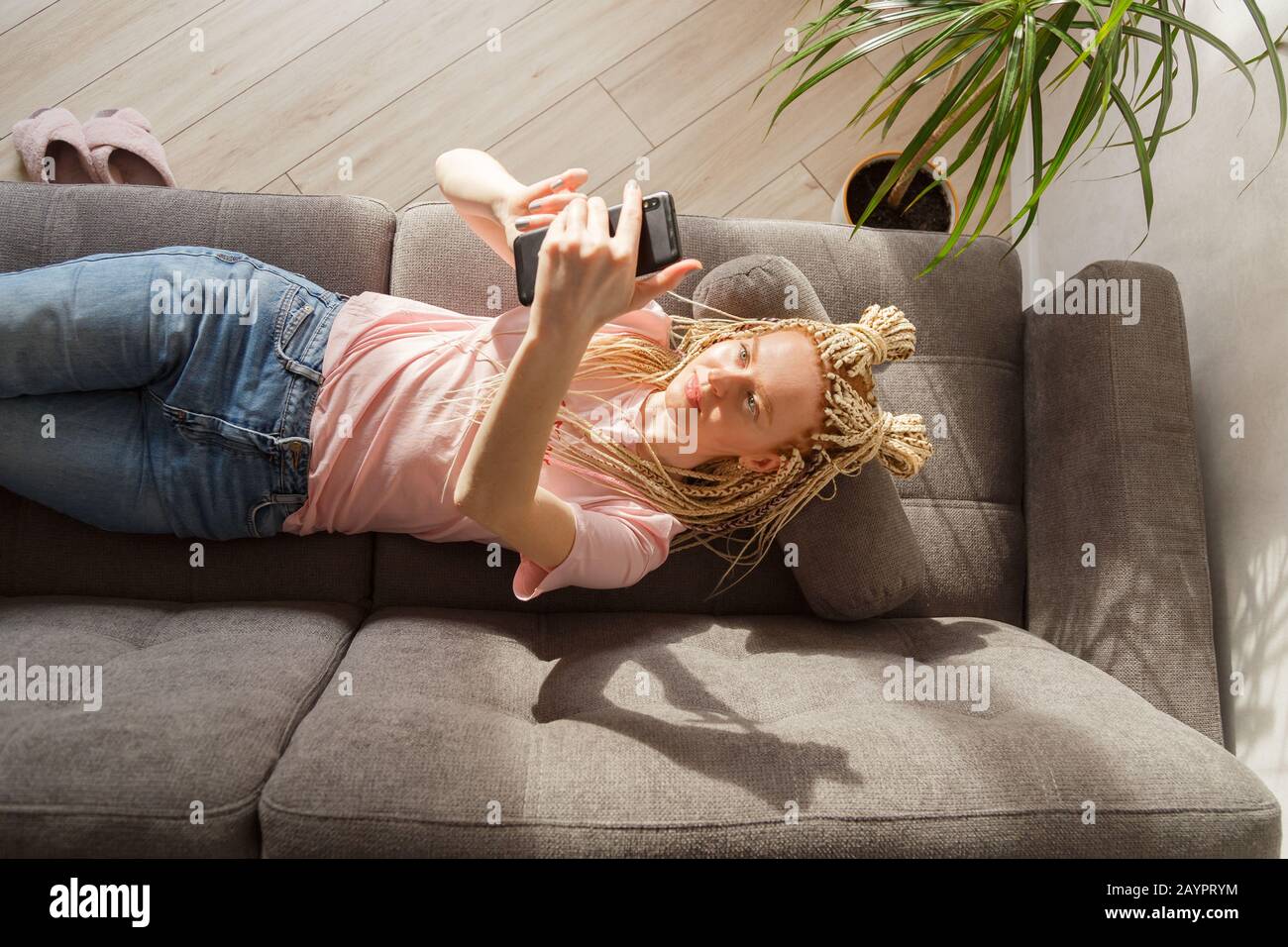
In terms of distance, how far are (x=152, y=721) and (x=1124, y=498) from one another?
152 centimetres

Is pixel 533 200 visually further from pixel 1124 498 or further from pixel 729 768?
pixel 1124 498

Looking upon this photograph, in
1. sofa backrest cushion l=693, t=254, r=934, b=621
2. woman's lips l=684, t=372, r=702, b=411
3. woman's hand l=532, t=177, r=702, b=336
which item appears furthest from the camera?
sofa backrest cushion l=693, t=254, r=934, b=621

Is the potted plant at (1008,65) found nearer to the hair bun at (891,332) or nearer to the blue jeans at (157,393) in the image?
the hair bun at (891,332)

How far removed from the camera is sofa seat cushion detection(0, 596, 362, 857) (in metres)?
0.99

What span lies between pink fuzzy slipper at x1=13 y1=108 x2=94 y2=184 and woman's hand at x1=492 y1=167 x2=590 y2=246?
1.16m

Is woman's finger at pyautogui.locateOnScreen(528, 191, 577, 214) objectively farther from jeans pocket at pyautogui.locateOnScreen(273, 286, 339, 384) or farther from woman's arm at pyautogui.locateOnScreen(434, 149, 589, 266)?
jeans pocket at pyautogui.locateOnScreen(273, 286, 339, 384)

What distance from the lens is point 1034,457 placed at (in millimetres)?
1560

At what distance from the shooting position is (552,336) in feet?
2.99

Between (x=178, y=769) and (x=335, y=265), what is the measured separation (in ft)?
2.98

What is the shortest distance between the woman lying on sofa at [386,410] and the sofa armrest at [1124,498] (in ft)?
1.01

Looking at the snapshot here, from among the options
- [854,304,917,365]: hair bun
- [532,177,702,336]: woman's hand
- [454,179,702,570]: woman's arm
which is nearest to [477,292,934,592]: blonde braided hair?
[854,304,917,365]: hair bun

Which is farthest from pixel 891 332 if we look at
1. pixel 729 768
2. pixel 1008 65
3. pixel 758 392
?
pixel 729 768

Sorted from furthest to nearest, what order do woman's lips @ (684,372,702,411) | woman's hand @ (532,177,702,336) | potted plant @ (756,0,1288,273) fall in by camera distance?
woman's lips @ (684,372,702,411), potted plant @ (756,0,1288,273), woman's hand @ (532,177,702,336)

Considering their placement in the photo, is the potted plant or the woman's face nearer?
the potted plant
